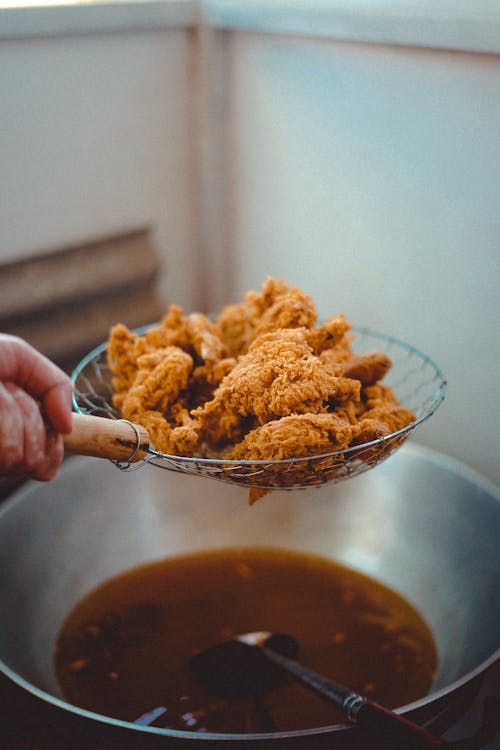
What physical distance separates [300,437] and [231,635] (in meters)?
0.31

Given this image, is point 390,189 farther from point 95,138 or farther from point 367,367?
point 95,138

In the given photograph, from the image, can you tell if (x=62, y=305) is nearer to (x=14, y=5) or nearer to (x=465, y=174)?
(x=14, y=5)

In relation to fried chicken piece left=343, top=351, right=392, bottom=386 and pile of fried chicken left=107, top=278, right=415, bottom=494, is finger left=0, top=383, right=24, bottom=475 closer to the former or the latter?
pile of fried chicken left=107, top=278, right=415, bottom=494

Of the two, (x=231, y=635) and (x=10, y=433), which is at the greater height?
(x=10, y=433)

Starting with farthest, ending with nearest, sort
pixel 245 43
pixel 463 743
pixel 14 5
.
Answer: pixel 245 43
pixel 14 5
pixel 463 743

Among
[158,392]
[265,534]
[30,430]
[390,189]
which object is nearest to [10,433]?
[30,430]

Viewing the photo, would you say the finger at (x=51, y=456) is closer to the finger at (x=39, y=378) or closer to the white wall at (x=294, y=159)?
the finger at (x=39, y=378)

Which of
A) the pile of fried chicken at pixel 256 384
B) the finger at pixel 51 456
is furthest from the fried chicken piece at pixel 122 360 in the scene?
the finger at pixel 51 456

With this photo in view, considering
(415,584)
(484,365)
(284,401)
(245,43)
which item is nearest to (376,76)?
(245,43)

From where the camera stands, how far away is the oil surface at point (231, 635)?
783mm

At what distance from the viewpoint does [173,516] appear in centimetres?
106

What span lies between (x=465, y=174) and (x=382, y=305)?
8.8 inches

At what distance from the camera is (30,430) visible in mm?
615

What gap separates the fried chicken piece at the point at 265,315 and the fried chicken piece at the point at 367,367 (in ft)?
0.19
